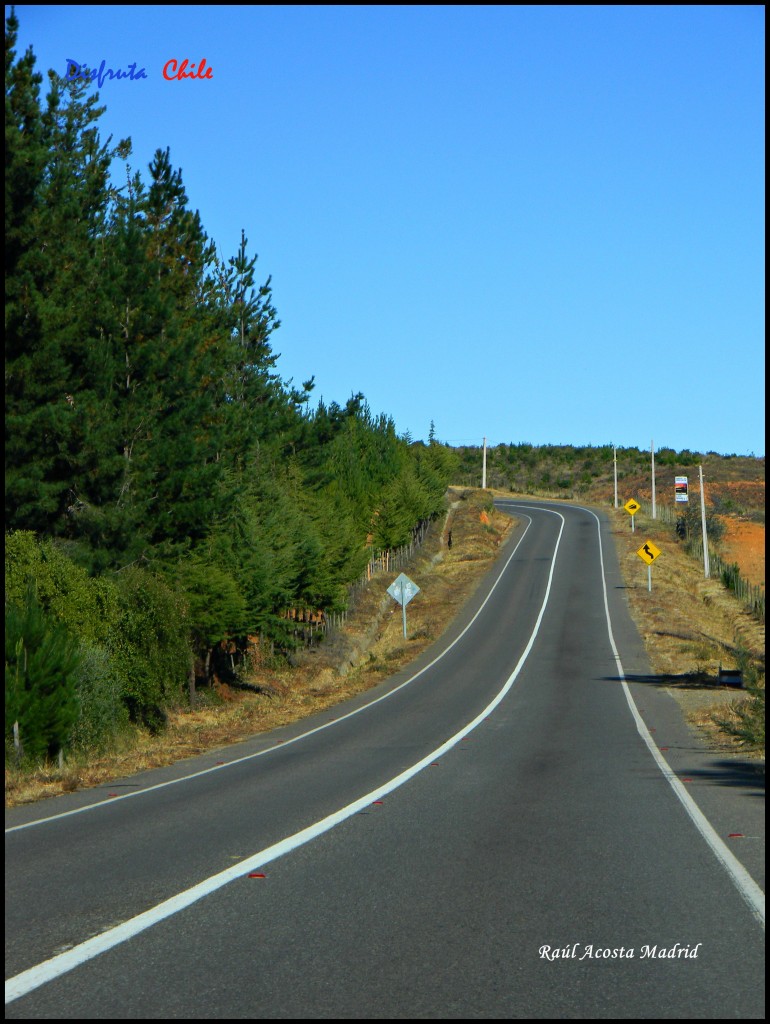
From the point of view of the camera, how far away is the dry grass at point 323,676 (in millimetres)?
17531

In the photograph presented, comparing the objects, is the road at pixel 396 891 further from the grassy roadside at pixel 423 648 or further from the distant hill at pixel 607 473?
the distant hill at pixel 607 473

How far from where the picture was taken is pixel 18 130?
93.0 feet

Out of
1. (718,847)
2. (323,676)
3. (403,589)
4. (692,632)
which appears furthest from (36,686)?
(692,632)

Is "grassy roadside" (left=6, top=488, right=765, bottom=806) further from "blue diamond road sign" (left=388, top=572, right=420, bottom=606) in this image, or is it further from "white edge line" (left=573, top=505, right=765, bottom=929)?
"white edge line" (left=573, top=505, right=765, bottom=929)

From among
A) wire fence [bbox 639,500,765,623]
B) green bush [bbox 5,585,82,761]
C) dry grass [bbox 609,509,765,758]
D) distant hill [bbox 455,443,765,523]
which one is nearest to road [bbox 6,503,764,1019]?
green bush [bbox 5,585,82,761]

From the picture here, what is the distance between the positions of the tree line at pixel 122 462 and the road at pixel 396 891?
717 centimetres

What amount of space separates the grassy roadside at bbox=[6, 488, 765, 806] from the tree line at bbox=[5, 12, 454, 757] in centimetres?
142

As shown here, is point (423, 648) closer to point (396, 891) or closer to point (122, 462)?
point (122, 462)

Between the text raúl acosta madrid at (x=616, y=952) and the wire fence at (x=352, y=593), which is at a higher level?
the text raúl acosta madrid at (x=616, y=952)

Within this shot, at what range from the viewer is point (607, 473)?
168 meters

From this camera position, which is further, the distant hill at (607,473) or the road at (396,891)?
the distant hill at (607,473)

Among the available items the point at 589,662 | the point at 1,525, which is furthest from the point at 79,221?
the point at 589,662

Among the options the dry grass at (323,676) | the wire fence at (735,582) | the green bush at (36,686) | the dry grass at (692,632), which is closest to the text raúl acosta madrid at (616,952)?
the dry grass at (323,676)

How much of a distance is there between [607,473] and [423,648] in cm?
12838
